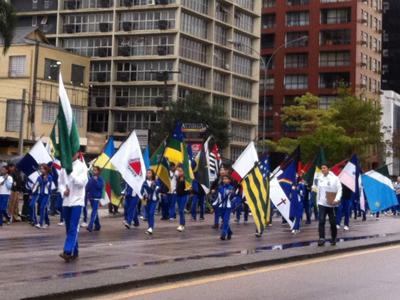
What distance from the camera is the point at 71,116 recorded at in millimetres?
12680

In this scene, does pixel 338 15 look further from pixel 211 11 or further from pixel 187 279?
pixel 187 279

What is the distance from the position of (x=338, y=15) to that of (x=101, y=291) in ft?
299

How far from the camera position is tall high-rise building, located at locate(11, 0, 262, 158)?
2876 inches

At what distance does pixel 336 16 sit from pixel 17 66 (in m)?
49.6

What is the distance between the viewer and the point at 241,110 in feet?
277

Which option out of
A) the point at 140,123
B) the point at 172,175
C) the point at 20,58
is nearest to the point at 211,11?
the point at 140,123

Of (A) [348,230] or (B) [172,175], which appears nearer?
(A) [348,230]

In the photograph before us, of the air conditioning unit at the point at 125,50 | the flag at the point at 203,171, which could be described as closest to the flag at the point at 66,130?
the flag at the point at 203,171

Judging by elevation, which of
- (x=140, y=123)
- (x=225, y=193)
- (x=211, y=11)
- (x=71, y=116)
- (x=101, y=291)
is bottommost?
(x=101, y=291)

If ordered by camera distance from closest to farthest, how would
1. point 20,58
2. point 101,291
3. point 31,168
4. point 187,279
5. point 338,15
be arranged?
point 101,291, point 187,279, point 31,168, point 20,58, point 338,15

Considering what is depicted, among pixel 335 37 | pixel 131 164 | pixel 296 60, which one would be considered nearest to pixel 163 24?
pixel 296 60

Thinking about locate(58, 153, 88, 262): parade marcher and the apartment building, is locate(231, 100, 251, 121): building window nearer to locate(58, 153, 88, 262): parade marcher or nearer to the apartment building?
the apartment building

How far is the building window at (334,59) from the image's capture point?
96.2 m

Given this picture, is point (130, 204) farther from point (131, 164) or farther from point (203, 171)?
point (203, 171)
